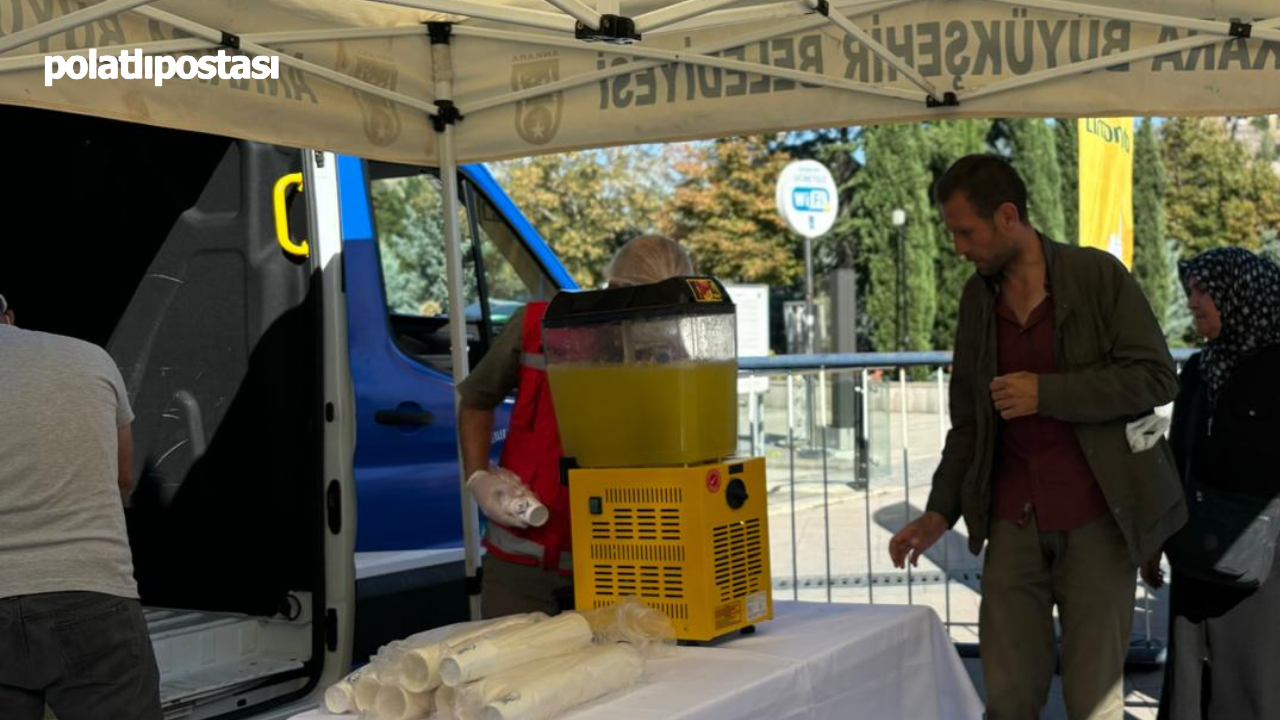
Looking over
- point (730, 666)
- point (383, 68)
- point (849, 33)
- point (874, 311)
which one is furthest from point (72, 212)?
point (874, 311)

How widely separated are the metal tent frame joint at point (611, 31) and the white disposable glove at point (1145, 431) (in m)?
1.56

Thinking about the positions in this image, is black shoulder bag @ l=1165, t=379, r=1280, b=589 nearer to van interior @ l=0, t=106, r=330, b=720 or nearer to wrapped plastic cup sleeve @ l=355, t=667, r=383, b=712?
wrapped plastic cup sleeve @ l=355, t=667, r=383, b=712

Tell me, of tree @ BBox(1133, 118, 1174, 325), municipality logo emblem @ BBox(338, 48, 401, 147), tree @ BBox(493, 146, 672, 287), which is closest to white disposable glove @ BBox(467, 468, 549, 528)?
municipality logo emblem @ BBox(338, 48, 401, 147)

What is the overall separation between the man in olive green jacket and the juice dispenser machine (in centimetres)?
77

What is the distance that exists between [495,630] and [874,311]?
27634mm

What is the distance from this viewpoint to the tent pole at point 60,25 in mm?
3113

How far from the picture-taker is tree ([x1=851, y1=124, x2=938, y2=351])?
1163 inches

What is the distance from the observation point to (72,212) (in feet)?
15.9

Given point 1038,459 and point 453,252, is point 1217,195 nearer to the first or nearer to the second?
point 453,252

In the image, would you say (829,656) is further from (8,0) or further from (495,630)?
(8,0)

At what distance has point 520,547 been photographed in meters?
3.35

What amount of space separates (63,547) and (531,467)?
1100 mm

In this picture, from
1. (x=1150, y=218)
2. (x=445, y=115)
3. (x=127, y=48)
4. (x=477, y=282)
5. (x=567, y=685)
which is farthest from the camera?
(x=1150, y=218)

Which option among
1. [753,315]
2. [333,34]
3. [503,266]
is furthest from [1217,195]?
[333,34]
